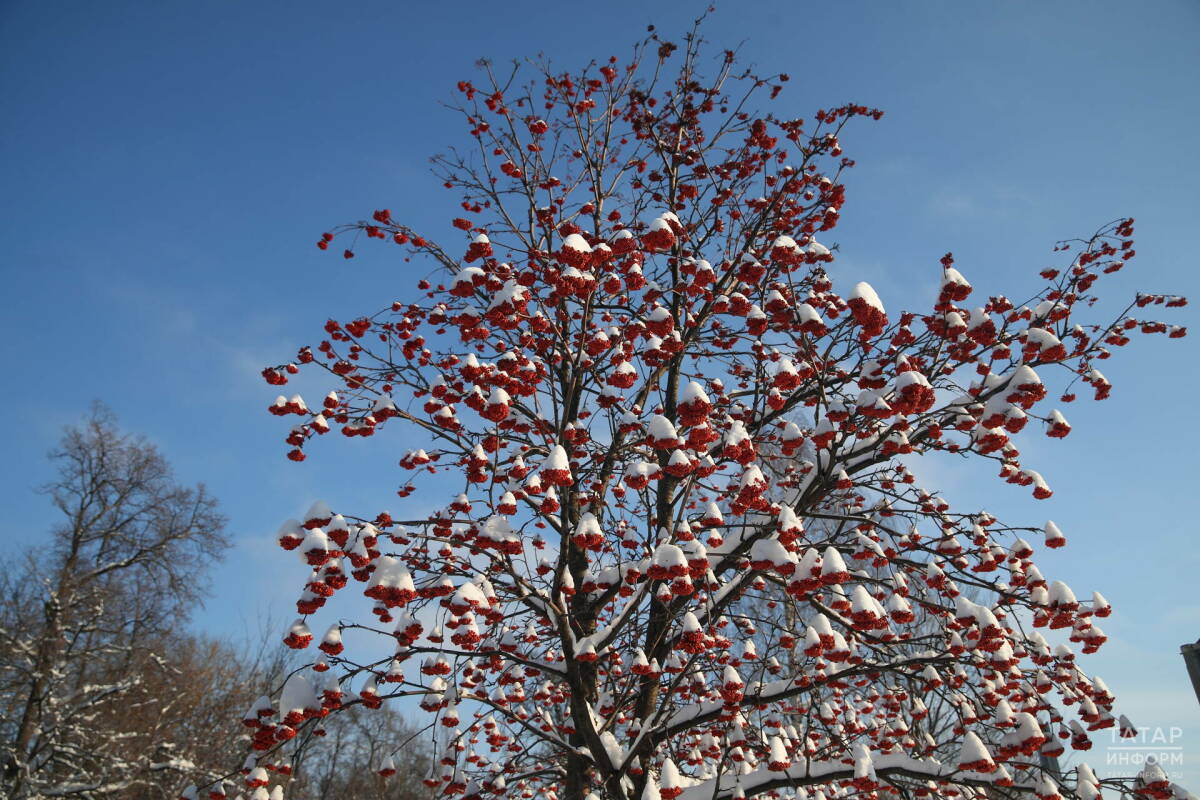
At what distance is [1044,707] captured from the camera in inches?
212

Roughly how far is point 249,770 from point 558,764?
4099 mm

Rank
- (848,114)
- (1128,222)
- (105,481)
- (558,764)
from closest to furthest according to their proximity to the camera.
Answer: (1128,222)
(848,114)
(558,764)
(105,481)

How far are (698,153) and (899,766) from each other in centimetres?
611

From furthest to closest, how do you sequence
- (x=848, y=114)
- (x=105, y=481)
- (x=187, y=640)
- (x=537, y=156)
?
(x=187, y=640) → (x=105, y=481) → (x=537, y=156) → (x=848, y=114)

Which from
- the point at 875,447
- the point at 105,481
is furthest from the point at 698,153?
the point at 105,481

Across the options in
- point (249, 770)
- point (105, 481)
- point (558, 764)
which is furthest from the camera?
point (105, 481)

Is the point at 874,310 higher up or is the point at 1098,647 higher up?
the point at 874,310

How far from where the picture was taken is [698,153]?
24.5 ft

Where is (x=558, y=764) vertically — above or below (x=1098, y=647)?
below

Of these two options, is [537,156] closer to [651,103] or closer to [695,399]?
[651,103]

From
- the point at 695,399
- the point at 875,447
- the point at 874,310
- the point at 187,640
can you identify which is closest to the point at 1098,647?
the point at 875,447

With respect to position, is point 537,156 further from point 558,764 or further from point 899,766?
point 558,764

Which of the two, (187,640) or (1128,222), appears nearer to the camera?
(1128,222)

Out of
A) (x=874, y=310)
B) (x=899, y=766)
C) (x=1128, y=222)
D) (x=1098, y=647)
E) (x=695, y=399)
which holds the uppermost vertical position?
(x=1128, y=222)
